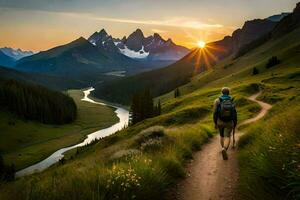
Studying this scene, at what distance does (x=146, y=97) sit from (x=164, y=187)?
126 metres

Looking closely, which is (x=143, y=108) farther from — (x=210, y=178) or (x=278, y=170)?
(x=278, y=170)

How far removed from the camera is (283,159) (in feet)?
27.8

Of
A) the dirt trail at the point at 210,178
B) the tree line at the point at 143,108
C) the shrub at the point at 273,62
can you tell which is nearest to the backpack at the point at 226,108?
the dirt trail at the point at 210,178

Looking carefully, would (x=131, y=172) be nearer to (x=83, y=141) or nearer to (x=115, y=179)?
(x=115, y=179)

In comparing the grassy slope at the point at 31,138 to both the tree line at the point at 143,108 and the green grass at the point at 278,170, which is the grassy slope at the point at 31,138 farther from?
the green grass at the point at 278,170

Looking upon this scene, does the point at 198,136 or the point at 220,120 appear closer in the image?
the point at 220,120

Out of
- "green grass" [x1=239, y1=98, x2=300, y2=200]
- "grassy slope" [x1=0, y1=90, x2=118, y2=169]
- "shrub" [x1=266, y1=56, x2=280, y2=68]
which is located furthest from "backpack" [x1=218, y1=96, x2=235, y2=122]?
"grassy slope" [x1=0, y1=90, x2=118, y2=169]

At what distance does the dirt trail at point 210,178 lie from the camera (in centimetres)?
1217

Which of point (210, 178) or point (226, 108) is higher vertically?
point (226, 108)

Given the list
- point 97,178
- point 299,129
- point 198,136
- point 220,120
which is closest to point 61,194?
point 97,178

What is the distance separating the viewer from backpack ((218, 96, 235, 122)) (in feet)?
58.9

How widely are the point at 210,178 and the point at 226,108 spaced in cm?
488

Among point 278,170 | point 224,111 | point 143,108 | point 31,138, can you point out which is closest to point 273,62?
point 143,108

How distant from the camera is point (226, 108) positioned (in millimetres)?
18000
